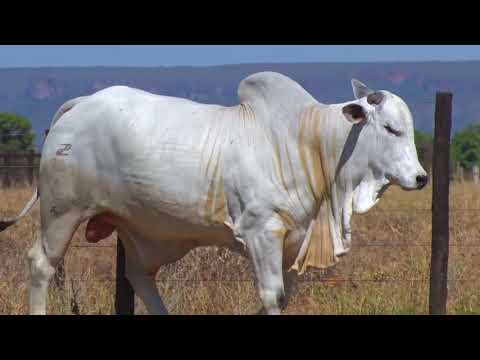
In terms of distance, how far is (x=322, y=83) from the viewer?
488 ft

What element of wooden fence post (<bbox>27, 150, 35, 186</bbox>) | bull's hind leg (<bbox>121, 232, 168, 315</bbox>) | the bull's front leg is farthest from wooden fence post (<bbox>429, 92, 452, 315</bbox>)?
wooden fence post (<bbox>27, 150, 35, 186</bbox>)

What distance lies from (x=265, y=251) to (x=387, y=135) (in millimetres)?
1030

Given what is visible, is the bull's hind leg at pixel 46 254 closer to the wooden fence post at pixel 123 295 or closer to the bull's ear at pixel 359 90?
the wooden fence post at pixel 123 295

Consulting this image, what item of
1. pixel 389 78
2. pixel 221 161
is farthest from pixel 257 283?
pixel 389 78

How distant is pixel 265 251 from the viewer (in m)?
7.91

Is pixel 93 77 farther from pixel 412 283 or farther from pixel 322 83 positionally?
pixel 412 283

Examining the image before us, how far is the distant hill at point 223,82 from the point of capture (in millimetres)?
125750

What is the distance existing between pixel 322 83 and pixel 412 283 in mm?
139663

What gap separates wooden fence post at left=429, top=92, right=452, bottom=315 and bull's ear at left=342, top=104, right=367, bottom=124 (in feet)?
4.03

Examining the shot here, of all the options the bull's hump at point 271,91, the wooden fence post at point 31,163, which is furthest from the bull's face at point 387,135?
the wooden fence post at point 31,163

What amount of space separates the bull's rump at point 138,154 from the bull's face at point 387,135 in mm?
908

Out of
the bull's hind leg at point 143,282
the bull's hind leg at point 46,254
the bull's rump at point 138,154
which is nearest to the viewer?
the bull's rump at point 138,154

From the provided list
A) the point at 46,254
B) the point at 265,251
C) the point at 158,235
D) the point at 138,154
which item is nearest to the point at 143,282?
the point at 158,235

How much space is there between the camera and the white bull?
26.0 ft
